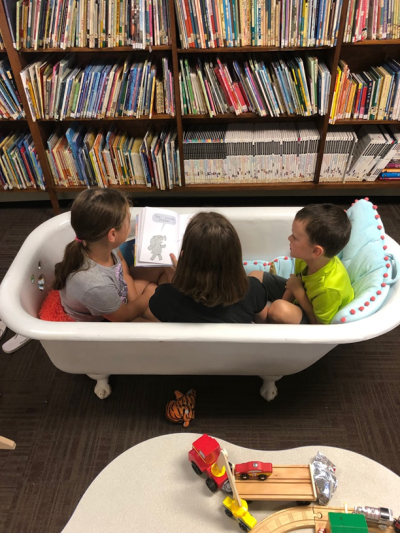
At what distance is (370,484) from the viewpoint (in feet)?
4.78

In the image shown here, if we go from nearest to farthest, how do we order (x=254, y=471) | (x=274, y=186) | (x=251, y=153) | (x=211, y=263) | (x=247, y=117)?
(x=211, y=263)
(x=254, y=471)
(x=247, y=117)
(x=251, y=153)
(x=274, y=186)

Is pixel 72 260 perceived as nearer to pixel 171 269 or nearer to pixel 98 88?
pixel 171 269

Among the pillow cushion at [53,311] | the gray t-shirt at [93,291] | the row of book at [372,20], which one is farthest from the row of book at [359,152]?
the pillow cushion at [53,311]

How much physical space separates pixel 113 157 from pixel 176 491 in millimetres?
1736

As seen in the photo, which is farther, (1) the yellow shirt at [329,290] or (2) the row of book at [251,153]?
(2) the row of book at [251,153]

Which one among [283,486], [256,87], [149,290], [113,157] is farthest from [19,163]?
[283,486]

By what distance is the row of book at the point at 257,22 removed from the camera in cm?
187

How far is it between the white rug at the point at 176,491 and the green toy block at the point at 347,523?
18cm

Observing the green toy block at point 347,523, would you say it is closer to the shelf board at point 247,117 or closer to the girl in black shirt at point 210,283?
the girl in black shirt at point 210,283

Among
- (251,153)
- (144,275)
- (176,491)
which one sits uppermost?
(251,153)

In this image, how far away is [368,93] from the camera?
2.12m

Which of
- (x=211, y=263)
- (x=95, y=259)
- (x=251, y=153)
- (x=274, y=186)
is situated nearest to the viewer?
(x=211, y=263)

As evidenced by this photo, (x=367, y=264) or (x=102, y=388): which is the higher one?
(x=367, y=264)

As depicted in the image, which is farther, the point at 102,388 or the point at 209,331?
the point at 102,388
